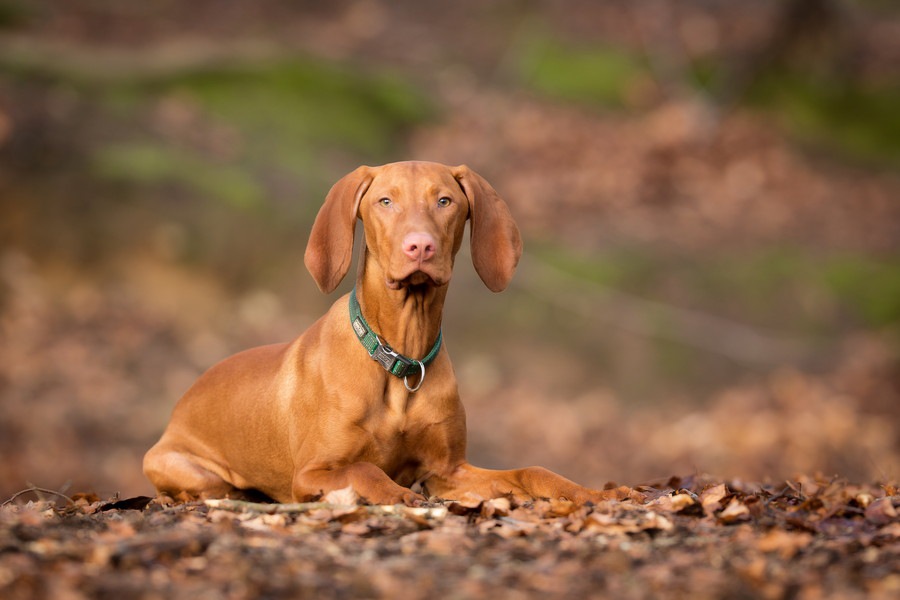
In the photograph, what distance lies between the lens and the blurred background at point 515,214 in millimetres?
12070

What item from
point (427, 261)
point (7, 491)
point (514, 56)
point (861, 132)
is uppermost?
point (514, 56)

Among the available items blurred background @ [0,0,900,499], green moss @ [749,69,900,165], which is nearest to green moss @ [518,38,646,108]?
blurred background @ [0,0,900,499]

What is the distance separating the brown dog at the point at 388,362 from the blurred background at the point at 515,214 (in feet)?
14.7

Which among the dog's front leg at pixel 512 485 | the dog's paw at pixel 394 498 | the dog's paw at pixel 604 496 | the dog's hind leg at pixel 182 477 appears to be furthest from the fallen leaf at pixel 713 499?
the dog's hind leg at pixel 182 477

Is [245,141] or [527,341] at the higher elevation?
[245,141]

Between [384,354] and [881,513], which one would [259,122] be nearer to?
[384,354]

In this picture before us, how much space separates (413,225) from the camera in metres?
5.50

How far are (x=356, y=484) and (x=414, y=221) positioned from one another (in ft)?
4.23

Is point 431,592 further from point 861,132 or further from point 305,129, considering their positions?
point 861,132

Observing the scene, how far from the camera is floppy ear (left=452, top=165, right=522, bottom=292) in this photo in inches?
235

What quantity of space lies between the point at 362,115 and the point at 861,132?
8.30 metres

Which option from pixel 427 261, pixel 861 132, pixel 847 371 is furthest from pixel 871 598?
pixel 861 132

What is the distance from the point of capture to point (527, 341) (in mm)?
13180

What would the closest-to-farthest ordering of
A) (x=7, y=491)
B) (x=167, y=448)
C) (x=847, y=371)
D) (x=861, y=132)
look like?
(x=167, y=448) < (x=7, y=491) < (x=847, y=371) < (x=861, y=132)
